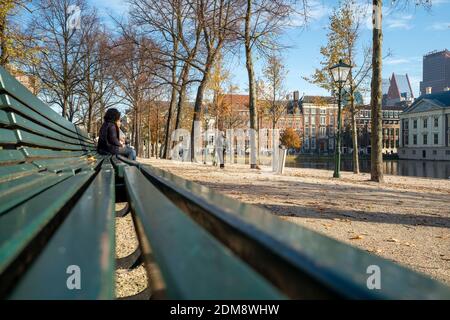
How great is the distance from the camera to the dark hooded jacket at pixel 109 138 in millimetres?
6723

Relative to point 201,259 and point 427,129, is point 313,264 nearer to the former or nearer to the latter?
point 201,259

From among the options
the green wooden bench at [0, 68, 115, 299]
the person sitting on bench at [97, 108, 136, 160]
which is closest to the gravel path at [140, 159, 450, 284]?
the person sitting on bench at [97, 108, 136, 160]

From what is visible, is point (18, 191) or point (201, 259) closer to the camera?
point (201, 259)

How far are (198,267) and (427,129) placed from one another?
99.6 metres

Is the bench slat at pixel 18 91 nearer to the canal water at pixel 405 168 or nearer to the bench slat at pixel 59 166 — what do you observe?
the bench slat at pixel 59 166

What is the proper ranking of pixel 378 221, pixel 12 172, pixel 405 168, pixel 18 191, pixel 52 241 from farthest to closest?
1. pixel 405 168
2. pixel 378 221
3. pixel 12 172
4. pixel 18 191
5. pixel 52 241

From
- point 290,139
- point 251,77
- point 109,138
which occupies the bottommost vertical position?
point 109,138

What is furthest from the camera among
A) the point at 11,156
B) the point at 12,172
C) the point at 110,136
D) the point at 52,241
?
the point at 110,136

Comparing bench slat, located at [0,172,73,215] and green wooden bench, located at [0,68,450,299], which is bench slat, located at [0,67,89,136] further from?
green wooden bench, located at [0,68,450,299]

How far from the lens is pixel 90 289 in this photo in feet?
1.75

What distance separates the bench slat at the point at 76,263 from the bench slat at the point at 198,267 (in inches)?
3.1

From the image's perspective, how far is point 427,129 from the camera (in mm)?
89562

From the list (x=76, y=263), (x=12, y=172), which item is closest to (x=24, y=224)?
(x=76, y=263)
